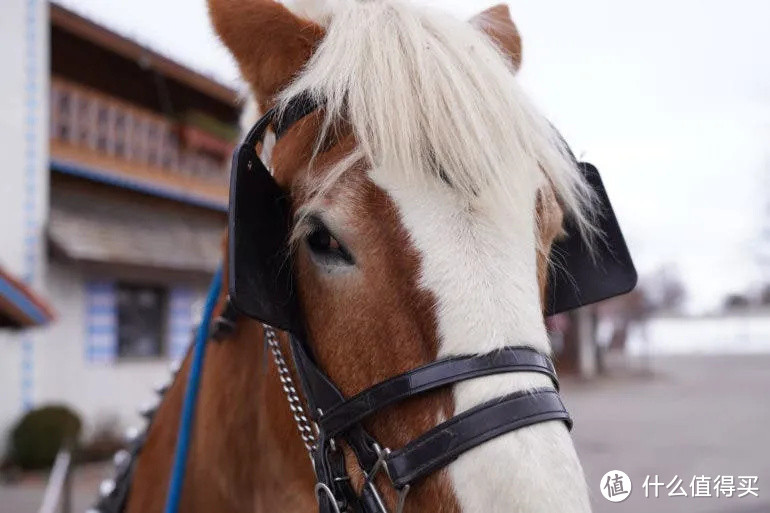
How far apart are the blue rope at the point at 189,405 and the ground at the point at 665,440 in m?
1.52

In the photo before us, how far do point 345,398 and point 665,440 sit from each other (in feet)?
39.0

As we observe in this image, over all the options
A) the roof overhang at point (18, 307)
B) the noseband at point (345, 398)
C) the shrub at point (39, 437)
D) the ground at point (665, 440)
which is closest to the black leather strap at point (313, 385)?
the noseband at point (345, 398)

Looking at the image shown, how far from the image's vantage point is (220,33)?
160 centimetres

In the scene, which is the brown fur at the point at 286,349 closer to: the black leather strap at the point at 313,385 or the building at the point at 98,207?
the black leather strap at the point at 313,385

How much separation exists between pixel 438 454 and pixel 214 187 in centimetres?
1352

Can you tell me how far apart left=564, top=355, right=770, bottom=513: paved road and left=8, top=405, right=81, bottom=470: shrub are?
729 centimetres

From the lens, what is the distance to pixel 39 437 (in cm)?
959

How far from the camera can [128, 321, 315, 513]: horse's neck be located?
5.33ft

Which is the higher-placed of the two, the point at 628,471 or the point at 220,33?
the point at 220,33

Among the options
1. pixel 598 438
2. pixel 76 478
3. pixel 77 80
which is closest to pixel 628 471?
pixel 598 438

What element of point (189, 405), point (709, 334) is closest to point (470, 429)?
point (189, 405)

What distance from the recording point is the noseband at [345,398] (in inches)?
43.8

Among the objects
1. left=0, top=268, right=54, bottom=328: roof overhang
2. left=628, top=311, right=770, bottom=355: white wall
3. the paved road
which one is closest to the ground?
the paved road

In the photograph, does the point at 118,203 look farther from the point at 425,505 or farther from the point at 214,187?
the point at 425,505
